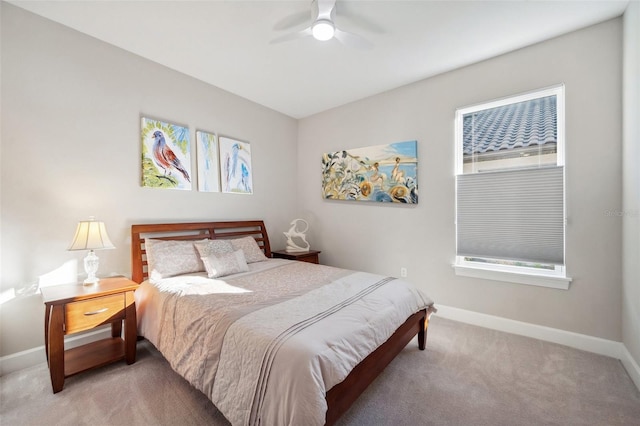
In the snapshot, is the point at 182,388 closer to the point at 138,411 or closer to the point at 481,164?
the point at 138,411

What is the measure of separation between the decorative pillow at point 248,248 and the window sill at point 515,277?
2404mm

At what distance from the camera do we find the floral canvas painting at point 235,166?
3.63m

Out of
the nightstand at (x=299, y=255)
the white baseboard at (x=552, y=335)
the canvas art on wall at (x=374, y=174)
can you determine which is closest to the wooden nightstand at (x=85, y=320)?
the nightstand at (x=299, y=255)

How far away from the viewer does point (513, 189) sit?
285 cm

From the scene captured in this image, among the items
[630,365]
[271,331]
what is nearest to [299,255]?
[271,331]

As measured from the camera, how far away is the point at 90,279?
2.30 metres

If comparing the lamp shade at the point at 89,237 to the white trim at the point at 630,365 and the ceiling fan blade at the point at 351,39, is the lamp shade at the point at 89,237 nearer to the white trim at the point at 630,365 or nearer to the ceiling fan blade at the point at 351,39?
the ceiling fan blade at the point at 351,39

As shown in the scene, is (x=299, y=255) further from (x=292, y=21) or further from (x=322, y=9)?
(x=322, y=9)

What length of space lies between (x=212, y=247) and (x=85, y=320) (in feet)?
3.85

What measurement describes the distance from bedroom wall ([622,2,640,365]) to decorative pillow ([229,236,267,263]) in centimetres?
347

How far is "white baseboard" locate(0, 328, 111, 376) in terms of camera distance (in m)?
2.15

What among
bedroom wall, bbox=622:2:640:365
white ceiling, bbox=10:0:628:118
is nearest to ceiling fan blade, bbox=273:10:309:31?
white ceiling, bbox=10:0:628:118

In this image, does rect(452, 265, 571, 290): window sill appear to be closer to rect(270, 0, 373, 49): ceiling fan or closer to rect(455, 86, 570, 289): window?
rect(455, 86, 570, 289): window

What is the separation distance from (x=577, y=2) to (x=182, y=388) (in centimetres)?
428
